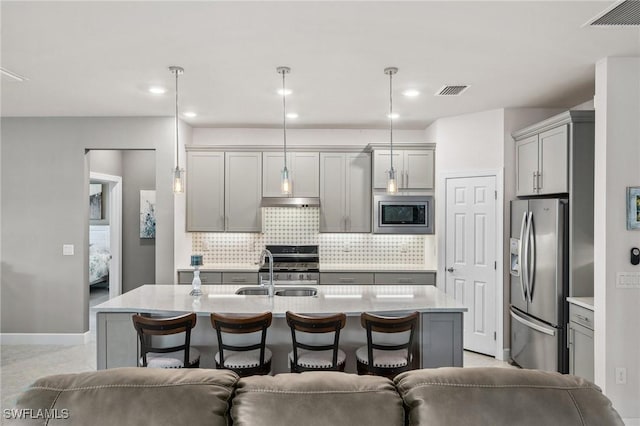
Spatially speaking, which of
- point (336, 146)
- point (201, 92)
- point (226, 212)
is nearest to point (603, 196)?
point (336, 146)

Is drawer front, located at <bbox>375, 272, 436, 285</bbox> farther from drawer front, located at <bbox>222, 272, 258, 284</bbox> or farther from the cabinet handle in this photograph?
the cabinet handle

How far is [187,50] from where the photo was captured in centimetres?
287

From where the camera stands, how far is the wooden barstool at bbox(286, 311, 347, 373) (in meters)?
2.54

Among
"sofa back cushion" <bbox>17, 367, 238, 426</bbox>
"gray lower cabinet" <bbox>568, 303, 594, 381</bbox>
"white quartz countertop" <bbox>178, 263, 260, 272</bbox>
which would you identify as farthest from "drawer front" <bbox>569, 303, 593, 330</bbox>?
"white quartz countertop" <bbox>178, 263, 260, 272</bbox>

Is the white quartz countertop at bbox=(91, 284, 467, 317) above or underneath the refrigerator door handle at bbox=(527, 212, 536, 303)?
underneath

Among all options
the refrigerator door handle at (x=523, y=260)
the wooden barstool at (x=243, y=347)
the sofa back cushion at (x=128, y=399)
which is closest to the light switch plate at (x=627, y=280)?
the refrigerator door handle at (x=523, y=260)

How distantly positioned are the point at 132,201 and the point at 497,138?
5.36 metres

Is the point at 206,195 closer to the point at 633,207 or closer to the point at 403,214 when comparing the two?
the point at 403,214

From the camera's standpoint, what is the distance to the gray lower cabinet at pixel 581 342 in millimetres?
3111

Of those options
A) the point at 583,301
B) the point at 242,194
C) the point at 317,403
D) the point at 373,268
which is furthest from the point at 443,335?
the point at 242,194

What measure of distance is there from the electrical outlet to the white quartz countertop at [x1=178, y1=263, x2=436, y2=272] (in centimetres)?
222

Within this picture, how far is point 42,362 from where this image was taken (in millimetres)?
4250

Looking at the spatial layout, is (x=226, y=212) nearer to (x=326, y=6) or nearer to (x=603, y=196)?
(x=326, y=6)

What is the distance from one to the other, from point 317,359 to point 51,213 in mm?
4096
